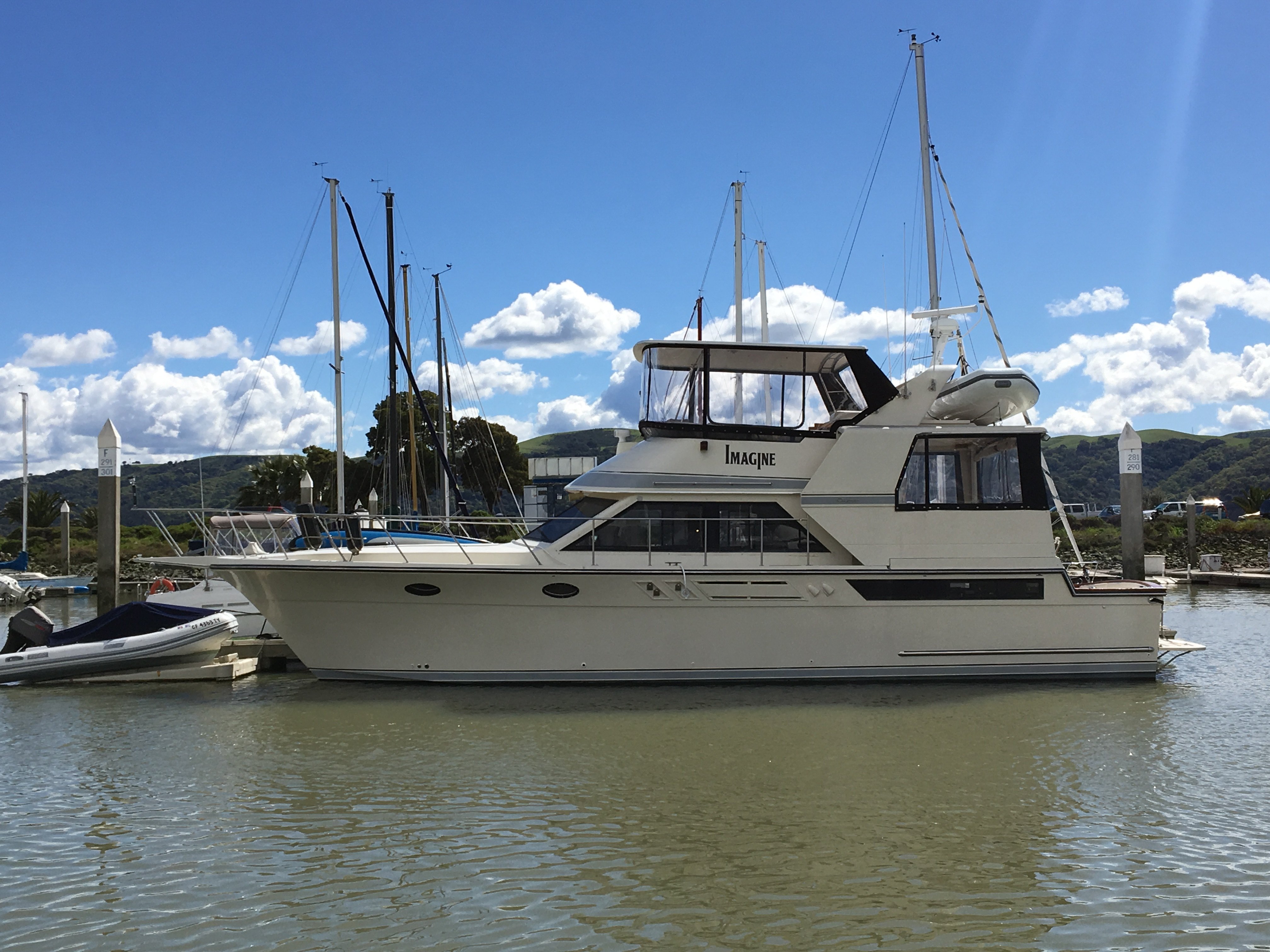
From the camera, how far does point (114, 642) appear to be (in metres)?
11.9

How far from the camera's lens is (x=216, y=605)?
1778 cm

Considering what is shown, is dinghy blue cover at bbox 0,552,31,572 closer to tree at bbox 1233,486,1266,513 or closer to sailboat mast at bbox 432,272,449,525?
sailboat mast at bbox 432,272,449,525

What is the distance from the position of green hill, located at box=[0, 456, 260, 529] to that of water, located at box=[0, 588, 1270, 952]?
4288 inches

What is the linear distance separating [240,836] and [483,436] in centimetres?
4172

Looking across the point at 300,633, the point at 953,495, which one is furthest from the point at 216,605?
the point at 953,495

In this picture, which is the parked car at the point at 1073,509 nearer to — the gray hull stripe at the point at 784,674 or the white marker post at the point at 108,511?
the gray hull stripe at the point at 784,674

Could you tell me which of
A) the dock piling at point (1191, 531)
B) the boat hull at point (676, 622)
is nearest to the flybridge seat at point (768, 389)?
the boat hull at point (676, 622)

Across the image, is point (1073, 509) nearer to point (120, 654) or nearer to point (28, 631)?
point (120, 654)

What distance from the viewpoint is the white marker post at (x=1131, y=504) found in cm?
1686

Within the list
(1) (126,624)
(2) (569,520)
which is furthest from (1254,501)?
(1) (126,624)

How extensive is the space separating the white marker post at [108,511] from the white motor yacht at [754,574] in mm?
4591

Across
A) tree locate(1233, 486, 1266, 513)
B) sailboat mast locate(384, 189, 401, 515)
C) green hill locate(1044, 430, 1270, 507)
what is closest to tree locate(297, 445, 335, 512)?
sailboat mast locate(384, 189, 401, 515)

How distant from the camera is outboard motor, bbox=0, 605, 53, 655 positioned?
11844 mm

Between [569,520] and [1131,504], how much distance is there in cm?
1166
